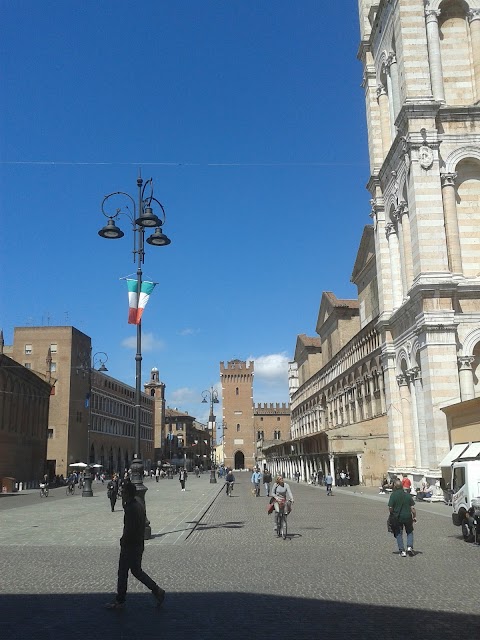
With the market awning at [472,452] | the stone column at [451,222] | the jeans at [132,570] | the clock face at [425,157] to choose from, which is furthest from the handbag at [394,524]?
the clock face at [425,157]

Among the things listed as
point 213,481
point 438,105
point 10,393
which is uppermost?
point 438,105

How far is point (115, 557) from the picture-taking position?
1278cm

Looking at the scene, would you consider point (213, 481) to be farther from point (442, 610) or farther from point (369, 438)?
point (442, 610)

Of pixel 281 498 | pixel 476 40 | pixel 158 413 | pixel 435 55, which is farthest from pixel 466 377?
pixel 158 413

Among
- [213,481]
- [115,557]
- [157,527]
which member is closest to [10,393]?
[213,481]

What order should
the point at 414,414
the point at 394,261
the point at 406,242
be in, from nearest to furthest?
the point at 414,414 → the point at 406,242 → the point at 394,261

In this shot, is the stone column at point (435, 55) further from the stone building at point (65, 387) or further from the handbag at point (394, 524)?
the stone building at point (65, 387)

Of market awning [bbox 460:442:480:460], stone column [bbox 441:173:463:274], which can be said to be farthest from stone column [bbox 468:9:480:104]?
market awning [bbox 460:442:480:460]

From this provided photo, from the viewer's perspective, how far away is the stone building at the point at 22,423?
50562 mm

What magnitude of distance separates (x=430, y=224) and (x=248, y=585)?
23755 millimetres

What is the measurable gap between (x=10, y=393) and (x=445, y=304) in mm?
37367

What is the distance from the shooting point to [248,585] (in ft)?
31.8

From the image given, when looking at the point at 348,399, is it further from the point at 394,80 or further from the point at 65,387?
the point at 65,387

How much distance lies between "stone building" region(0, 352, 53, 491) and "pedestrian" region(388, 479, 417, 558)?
40372 mm
